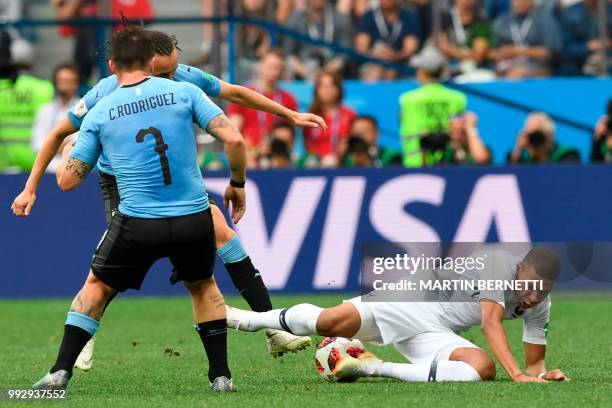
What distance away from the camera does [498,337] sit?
8430 millimetres

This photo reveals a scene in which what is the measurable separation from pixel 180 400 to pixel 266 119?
9089 mm

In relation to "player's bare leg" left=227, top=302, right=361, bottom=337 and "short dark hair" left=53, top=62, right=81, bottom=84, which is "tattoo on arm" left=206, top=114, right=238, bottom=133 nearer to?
"player's bare leg" left=227, top=302, right=361, bottom=337

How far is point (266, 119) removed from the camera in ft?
55.5

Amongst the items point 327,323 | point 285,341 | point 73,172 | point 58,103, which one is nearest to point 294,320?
point 327,323

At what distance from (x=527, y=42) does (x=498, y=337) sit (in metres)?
9.98

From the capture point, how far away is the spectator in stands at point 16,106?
16.3 metres

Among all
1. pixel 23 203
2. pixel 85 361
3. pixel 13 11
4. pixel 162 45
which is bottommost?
pixel 85 361

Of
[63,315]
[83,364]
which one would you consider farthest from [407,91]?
[83,364]

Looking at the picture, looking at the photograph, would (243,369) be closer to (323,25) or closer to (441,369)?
(441,369)

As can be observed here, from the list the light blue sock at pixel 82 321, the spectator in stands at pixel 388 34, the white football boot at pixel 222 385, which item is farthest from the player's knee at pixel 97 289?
the spectator in stands at pixel 388 34

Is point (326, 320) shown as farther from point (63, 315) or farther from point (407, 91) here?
point (407, 91)

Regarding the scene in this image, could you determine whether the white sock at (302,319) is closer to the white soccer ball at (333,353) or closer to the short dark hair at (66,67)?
the white soccer ball at (333,353)

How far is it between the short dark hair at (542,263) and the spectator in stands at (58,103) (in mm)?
8045

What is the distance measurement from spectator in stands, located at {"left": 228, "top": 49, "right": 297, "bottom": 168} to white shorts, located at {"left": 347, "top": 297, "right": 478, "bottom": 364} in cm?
735
